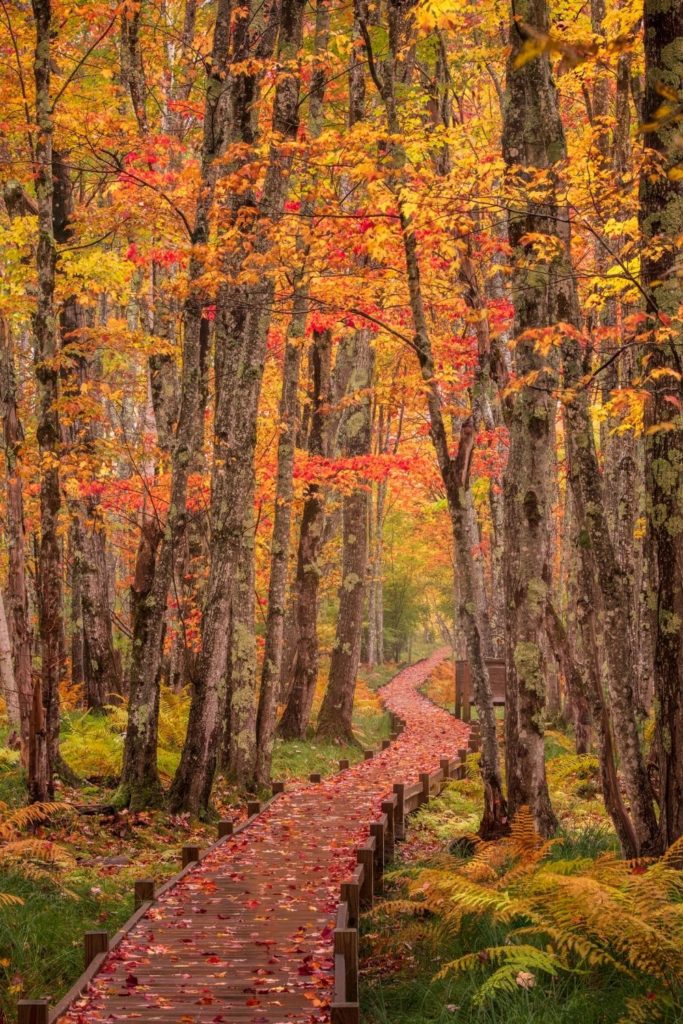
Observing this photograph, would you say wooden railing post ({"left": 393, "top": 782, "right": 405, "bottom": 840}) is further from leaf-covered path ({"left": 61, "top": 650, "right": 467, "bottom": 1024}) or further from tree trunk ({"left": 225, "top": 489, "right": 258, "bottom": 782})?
tree trunk ({"left": 225, "top": 489, "right": 258, "bottom": 782})

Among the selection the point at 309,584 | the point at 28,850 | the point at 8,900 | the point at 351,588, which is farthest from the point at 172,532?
the point at 351,588

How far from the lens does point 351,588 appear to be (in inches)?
842

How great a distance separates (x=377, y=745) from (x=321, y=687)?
6.68 meters

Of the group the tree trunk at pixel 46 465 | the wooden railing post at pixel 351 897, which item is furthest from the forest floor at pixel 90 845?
the wooden railing post at pixel 351 897

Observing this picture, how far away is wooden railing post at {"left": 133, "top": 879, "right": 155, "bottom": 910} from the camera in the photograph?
8.40m

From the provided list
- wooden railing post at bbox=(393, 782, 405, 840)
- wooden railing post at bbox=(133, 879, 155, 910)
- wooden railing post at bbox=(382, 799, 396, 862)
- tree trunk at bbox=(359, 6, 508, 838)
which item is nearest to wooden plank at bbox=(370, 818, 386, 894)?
wooden railing post at bbox=(382, 799, 396, 862)

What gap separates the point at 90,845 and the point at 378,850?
3.36m

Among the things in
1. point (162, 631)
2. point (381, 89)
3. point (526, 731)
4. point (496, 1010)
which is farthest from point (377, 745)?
point (496, 1010)

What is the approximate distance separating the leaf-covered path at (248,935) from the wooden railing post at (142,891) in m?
0.12

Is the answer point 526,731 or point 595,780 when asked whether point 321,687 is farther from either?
point 526,731

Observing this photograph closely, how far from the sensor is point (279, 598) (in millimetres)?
15352

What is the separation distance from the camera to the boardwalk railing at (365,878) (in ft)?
20.4

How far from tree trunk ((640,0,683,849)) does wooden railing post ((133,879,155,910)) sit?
429cm

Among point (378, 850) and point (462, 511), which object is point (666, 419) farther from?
point (378, 850)
